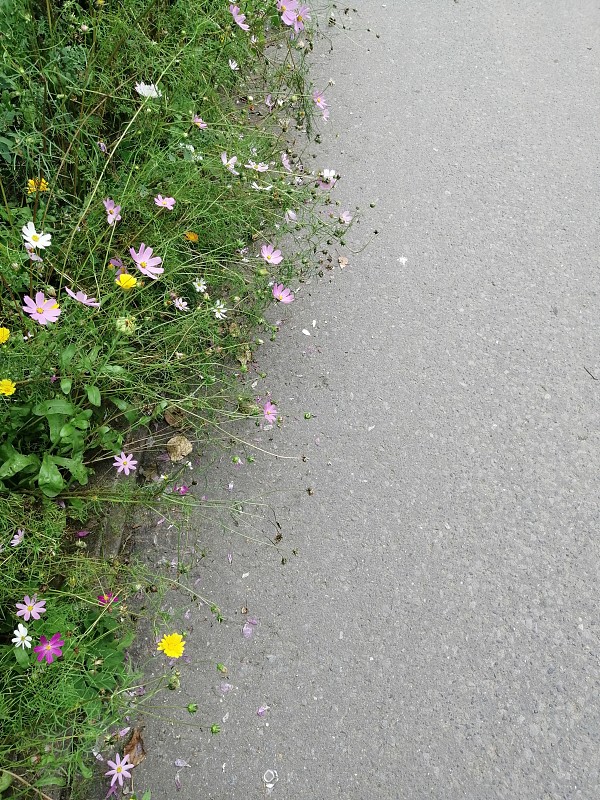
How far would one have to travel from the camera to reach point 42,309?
6.36ft

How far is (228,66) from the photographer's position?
9.73 feet

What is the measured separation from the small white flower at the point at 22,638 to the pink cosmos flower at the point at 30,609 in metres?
0.04

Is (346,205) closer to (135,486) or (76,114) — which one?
(76,114)

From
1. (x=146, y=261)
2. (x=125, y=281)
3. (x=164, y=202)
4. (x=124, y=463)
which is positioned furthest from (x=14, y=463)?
(x=164, y=202)

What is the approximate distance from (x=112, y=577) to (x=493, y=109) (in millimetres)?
3089

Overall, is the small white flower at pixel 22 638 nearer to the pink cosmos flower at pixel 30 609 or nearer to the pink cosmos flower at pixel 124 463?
the pink cosmos flower at pixel 30 609

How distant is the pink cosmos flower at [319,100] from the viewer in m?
3.20

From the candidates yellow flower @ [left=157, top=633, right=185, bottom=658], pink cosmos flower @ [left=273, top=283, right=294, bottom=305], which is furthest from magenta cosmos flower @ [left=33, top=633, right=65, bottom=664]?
pink cosmos flower @ [left=273, top=283, right=294, bottom=305]

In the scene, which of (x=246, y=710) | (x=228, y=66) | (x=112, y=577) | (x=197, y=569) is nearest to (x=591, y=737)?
(x=246, y=710)

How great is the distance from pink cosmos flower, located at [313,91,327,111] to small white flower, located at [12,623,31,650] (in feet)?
8.29

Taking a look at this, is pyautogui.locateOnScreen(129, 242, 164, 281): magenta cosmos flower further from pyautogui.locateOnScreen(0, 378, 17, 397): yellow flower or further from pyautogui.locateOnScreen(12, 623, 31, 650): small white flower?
pyautogui.locateOnScreen(12, 623, 31, 650): small white flower

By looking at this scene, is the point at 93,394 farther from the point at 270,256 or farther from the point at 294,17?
the point at 294,17

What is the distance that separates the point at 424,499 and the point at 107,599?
114 cm

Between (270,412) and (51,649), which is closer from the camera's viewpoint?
(51,649)
